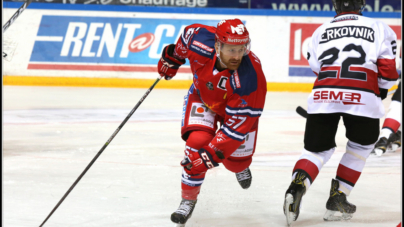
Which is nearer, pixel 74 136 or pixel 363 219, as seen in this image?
pixel 363 219

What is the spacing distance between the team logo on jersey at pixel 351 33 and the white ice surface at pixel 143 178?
94cm

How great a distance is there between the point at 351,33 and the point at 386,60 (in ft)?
0.70

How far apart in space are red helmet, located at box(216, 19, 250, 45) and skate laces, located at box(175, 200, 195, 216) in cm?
83

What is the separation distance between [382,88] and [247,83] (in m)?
0.75

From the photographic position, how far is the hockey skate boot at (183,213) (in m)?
2.56

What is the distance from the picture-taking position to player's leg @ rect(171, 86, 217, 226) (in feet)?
8.53

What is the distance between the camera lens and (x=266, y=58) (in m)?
9.52

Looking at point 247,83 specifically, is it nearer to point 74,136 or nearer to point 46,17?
point 74,136

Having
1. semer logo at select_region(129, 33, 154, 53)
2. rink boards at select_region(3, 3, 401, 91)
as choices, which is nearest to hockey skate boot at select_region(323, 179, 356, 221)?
rink boards at select_region(3, 3, 401, 91)

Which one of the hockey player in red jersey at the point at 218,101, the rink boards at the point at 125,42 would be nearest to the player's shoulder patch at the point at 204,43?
the hockey player in red jersey at the point at 218,101

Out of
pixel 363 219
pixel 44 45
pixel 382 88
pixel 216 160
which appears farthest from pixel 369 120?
pixel 44 45

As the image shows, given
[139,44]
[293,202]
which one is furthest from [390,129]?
[139,44]

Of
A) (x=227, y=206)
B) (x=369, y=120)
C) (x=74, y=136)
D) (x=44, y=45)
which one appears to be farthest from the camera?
(x=44, y=45)

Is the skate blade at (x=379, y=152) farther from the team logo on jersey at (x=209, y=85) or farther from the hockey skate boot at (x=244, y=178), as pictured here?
the team logo on jersey at (x=209, y=85)
